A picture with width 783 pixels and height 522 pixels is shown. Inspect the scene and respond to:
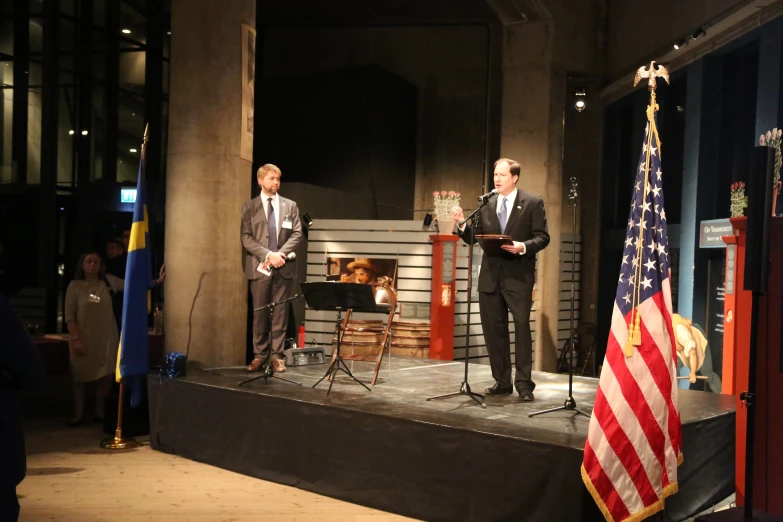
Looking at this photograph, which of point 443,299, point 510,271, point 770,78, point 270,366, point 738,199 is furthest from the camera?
point 443,299

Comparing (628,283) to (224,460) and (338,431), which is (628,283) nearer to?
(338,431)

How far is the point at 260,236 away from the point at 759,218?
3847mm

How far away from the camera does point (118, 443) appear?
603cm

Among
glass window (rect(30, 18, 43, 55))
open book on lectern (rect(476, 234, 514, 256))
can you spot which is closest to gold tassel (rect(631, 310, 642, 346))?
open book on lectern (rect(476, 234, 514, 256))

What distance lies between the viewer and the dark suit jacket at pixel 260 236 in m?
6.11

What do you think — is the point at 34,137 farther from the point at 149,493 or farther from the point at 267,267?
the point at 149,493

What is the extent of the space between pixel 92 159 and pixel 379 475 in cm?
1134

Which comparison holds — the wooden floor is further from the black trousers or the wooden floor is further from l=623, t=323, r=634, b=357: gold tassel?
l=623, t=323, r=634, b=357: gold tassel

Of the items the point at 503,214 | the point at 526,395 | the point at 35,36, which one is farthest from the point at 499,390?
the point at 35,36

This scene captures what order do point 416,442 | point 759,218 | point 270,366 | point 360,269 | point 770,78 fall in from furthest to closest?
point 360,269 < point 770,78 < point 270,366 < point 416,442 < point 759,218

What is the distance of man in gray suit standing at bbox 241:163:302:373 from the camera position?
20.1 feet

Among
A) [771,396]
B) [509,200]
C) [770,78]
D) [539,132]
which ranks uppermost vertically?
[770,78]

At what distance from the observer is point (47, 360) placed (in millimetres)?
7039

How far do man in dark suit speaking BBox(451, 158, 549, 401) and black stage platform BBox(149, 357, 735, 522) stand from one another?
0.31 m
